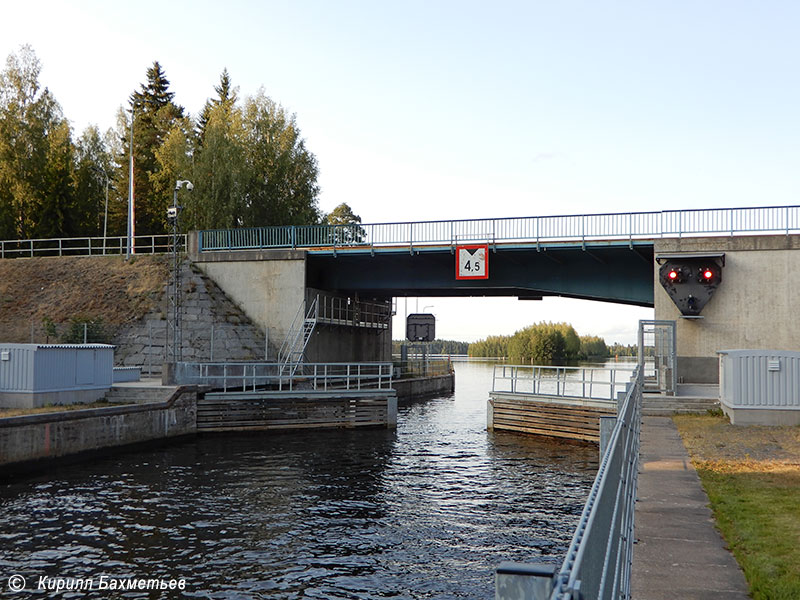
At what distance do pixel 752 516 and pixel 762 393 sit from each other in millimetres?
11908

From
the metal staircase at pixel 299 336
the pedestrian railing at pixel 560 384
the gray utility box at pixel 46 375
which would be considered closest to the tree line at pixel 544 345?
the pedestrian railing at pixel 560 384

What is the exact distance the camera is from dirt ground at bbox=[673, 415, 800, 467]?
14977 mm

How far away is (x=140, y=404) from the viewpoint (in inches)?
1037

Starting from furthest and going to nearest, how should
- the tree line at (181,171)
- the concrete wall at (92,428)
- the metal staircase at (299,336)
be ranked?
the tree line at (181,171) → the metal staircase at (299,336) → the concrete wall at (92,428)

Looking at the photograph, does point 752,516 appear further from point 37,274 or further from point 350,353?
point 37,274

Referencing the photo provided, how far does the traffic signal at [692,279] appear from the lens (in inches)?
1207

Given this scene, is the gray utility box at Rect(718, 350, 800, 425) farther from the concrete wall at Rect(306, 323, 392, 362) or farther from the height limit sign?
the concrete wall at Rect(306, 323, 392, 362)

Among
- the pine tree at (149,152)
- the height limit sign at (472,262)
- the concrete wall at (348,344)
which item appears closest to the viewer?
the height limit sign at (472,262)

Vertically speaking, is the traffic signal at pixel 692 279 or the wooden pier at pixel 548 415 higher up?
the traffic signal at pixel 692 279

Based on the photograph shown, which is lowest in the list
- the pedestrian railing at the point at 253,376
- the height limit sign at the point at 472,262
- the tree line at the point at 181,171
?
the pedestrian railing at the point at 253,376

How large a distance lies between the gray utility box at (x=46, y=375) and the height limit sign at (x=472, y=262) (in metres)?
17.3

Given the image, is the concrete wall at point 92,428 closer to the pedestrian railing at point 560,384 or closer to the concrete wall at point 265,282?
the concrete wall at point 265,282

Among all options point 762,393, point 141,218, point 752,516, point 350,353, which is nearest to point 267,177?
point 141,218

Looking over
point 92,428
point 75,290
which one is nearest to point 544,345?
point 75,290
